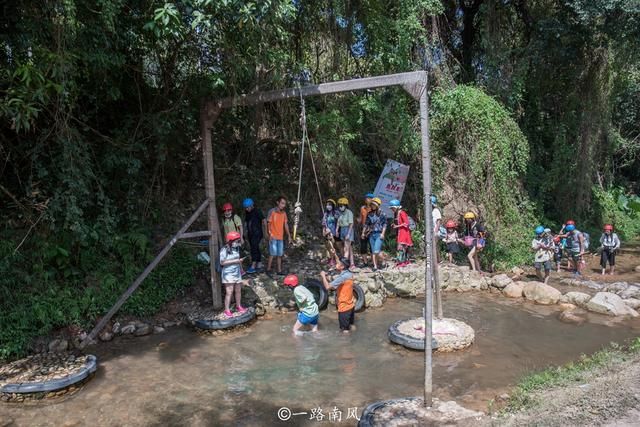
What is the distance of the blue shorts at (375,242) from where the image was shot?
11539mm

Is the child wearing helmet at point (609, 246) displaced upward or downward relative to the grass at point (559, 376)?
upward

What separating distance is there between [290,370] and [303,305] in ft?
4.99

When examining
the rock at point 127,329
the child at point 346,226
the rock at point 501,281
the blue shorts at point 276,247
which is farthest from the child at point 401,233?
the rock at point 127,329

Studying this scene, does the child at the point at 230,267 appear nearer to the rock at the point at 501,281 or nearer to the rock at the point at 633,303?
the rock at the point at 501,281

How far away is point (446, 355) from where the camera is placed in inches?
319

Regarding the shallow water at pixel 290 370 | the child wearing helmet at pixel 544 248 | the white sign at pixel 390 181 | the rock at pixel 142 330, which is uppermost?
the white sign at pixel 390 181

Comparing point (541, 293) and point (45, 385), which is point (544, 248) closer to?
point (541, 293)

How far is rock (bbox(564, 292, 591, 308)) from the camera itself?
34.6 ft

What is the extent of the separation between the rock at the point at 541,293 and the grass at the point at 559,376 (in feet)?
10.4

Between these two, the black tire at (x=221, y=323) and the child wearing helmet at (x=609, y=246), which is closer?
the black tire at (x=221, y=323)

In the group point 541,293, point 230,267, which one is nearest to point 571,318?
point 541,293

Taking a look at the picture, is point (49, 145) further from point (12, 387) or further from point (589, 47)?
point (589, 47)

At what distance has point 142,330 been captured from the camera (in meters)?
9.20

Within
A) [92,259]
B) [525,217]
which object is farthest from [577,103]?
[92,259]
